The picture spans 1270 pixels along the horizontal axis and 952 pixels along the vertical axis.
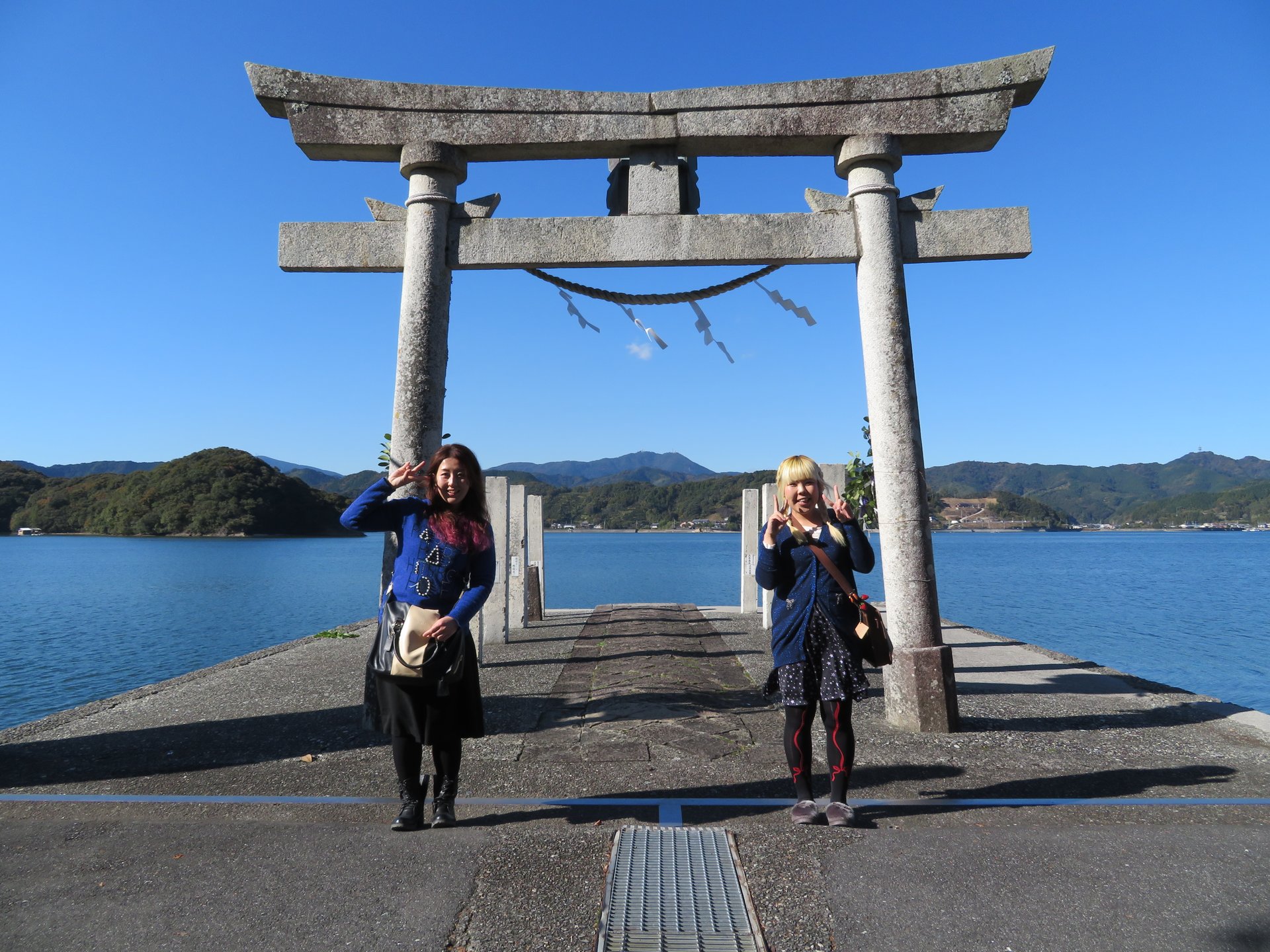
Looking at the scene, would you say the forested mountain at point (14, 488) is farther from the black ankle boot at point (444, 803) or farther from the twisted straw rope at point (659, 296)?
the black ankle boot at point (444, 803)

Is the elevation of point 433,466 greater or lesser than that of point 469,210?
lesser

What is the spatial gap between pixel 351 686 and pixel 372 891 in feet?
15.0

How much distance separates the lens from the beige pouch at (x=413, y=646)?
10.2 feet

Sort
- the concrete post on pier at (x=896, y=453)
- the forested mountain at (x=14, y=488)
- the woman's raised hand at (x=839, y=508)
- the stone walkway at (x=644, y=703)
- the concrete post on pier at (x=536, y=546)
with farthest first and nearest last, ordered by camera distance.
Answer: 1. the forested mountain at (x=14, y=488)
2. the concrete post on pier at (x=536, y=546)
3. the concrete post on pier at (x=896, y=453)
4. the stone walkway at (x=644, y=703)
5. the woman's raised hand at (x=839, y=508)

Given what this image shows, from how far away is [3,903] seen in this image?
2.64 m

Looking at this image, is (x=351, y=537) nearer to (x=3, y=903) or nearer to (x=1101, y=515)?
(x=3, y=903)

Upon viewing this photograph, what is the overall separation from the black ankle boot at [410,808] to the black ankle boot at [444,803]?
0.21 feet

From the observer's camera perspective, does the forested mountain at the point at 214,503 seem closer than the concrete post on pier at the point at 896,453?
No

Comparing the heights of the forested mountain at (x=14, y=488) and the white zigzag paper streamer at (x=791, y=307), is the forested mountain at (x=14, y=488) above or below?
above

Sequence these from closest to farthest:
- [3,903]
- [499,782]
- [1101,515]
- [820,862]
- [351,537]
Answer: [3,903] → [820,862] → [499,782] → [351,537] → [1101,515]

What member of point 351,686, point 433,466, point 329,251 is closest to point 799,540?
point 433,466

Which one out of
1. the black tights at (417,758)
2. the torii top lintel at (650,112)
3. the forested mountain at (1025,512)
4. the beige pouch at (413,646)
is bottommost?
the black tights at (417,758)

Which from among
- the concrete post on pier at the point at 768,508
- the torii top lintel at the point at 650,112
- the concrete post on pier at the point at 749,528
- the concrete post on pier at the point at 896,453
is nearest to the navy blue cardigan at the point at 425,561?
the concrete post on pier at the point at 896,453

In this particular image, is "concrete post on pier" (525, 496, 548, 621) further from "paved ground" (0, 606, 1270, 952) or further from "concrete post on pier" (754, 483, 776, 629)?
"paved ground" (0, 606, 1270, 952)
